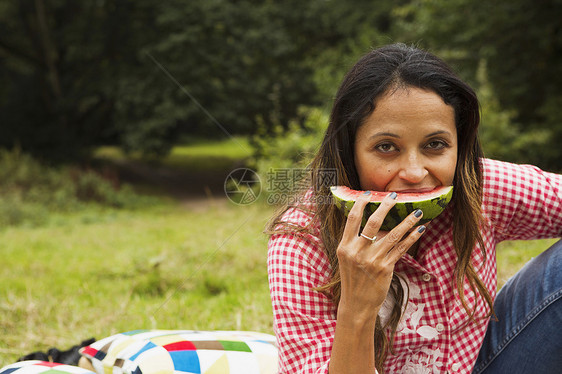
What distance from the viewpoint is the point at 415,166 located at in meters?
1.82

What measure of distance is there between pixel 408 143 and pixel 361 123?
189 mm

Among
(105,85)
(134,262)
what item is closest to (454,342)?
(134,262)

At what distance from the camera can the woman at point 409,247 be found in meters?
1.61

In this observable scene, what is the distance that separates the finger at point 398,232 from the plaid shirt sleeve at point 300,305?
0.34 metres

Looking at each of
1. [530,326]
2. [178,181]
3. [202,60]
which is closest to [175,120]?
[202,60]

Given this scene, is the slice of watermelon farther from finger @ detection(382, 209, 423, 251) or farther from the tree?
the tree

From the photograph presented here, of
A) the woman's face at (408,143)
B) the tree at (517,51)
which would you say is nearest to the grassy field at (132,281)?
the woman's face at (408,143)

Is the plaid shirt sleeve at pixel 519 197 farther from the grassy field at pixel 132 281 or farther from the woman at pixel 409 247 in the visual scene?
the grassy field at pixel 132 281

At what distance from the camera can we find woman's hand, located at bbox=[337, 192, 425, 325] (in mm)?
1570

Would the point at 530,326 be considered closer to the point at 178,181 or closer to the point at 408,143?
the point at 408,143

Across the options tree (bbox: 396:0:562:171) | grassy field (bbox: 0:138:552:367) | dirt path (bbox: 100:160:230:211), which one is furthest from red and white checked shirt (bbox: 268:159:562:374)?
dirt path (bbox: 100:160:230:211)

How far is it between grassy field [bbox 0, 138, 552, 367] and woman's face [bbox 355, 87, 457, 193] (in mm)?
1715

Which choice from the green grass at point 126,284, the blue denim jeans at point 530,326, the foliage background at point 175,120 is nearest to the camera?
the blue denim jeans at point 530,326

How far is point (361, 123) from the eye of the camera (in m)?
1.88
